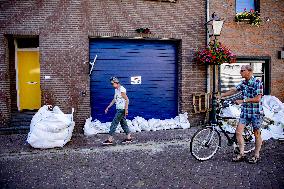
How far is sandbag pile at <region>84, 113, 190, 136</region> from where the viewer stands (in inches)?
384

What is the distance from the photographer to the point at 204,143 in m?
6.48

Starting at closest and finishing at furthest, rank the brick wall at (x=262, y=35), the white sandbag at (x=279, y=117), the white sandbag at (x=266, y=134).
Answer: the white sandbag at (x=266, y=134), the white sandbag at (x=279, y=117), the brick wall at (x=262, y=35)

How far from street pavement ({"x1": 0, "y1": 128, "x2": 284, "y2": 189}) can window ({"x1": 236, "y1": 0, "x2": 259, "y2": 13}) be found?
5969 millimetres

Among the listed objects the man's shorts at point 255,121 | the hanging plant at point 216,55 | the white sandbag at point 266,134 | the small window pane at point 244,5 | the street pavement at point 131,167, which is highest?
the small window pane at point 244,5

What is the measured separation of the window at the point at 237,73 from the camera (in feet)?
37.9

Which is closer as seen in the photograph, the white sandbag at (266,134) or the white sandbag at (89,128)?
the white sandbag at (266,134)

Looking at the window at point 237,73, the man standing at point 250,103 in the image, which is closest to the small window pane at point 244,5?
the window at point 237,73

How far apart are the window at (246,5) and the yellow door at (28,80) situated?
8198 mm

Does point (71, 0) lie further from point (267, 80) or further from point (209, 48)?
point (267, 80)

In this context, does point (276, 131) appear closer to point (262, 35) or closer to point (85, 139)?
point (262, 35)

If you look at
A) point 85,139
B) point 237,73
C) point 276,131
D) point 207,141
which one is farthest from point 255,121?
point 237,73

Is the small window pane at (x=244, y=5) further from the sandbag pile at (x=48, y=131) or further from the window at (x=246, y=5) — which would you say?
the sandbag pile at (x=48, y=131)

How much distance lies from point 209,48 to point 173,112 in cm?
274

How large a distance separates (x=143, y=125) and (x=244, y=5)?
6.53m
